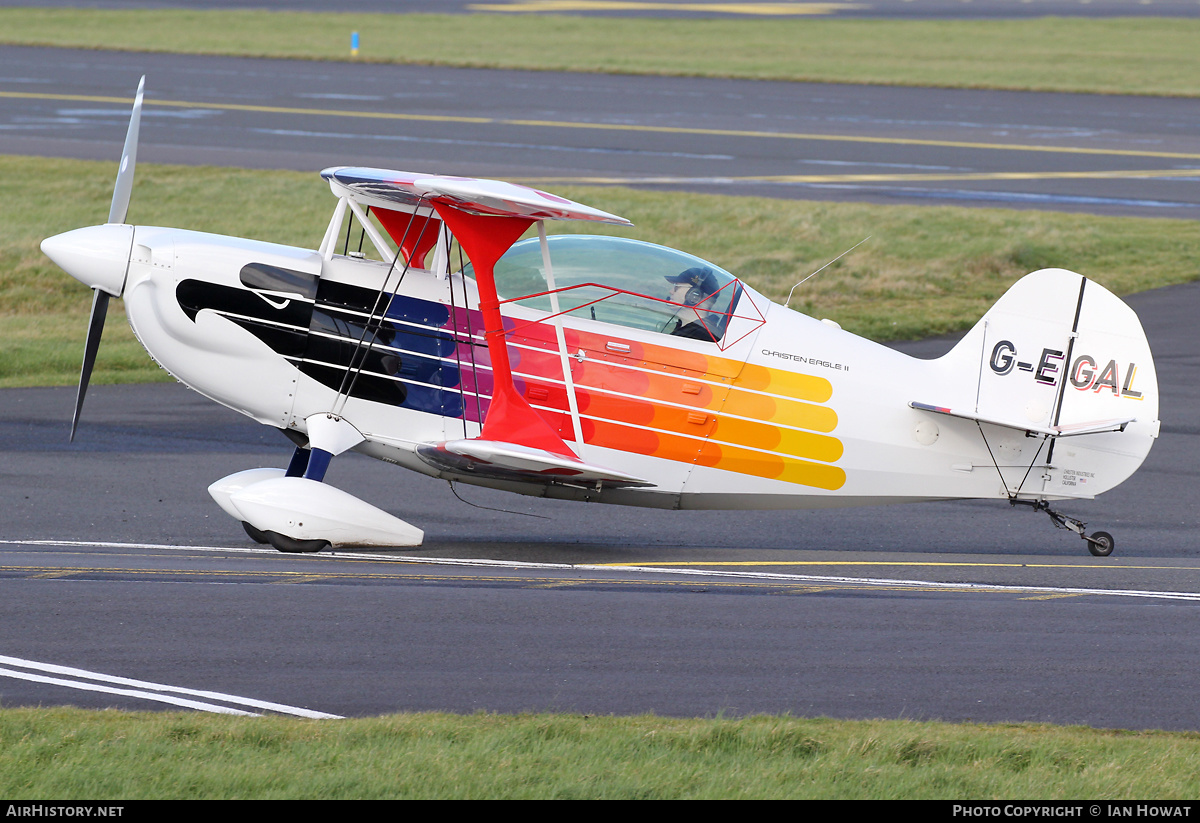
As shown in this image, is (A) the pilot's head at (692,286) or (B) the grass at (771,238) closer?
(A) the pilot's head at (692,286)

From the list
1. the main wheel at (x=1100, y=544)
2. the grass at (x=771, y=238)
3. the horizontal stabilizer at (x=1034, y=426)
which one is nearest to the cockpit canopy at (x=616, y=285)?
the horizontal stabilizer at (x=1034, y=426)

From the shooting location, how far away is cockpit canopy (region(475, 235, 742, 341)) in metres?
10.6

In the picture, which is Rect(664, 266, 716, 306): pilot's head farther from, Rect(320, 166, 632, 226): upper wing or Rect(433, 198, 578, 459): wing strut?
Rect(433, 198, 578, 459): wing strut

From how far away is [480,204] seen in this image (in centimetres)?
1000

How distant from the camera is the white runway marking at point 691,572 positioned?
33.4 feet

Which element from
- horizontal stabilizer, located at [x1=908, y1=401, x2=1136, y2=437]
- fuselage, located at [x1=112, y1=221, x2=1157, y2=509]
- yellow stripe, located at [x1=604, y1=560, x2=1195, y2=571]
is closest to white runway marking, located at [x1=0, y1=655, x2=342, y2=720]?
fuselage, located at [x1=112, y1=221, x2=1157, y2=509]

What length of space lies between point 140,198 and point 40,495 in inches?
602

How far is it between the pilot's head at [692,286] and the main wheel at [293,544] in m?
3.18

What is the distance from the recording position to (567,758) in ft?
21.0

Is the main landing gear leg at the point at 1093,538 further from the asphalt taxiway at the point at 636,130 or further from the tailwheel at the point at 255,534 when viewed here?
the asphalt taxiway at the point at 636,130

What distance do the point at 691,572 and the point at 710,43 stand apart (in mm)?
48337

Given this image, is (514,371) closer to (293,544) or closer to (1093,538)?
(293,544)

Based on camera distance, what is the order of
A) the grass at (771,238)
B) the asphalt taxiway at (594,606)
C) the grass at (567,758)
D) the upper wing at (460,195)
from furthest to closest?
the grass at (771,238) → the upper wing at (460,195) → the asphalt taxiway at (594,606) → the grass at (567,758)

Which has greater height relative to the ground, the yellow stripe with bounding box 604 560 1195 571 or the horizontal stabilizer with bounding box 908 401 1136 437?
the horizontal stabilizer with bounding box 908 401 1136 437
